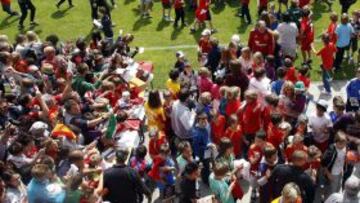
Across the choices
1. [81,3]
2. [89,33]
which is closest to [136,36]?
[89,33]

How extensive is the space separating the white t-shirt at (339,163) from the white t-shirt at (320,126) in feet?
3.12

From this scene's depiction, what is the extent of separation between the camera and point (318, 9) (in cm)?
1902

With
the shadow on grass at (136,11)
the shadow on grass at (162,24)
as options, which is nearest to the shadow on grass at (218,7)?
the shadow on grass at (162,24)

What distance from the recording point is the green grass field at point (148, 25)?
58.0ft

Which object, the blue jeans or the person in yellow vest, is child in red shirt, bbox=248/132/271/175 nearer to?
the person in yellow vest

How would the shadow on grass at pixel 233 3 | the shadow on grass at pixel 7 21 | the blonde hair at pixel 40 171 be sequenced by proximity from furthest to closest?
the shadow on grass at pixel 7 21, the shadow on grass at pixel 233 3, the blonde hair at pixel 40 171

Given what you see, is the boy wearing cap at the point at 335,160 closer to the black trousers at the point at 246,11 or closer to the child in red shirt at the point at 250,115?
the child in red shirt at the point at 250,115

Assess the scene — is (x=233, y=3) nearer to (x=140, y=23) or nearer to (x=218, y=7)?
(x=218, y=7)

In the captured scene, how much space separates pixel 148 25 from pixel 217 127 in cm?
929

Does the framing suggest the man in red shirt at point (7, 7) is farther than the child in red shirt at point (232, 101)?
Yes

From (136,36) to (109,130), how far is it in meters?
8.74

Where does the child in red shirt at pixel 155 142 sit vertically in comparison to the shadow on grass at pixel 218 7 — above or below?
above

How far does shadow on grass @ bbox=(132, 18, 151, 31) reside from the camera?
63.3ft

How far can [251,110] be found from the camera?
10.8 metres
